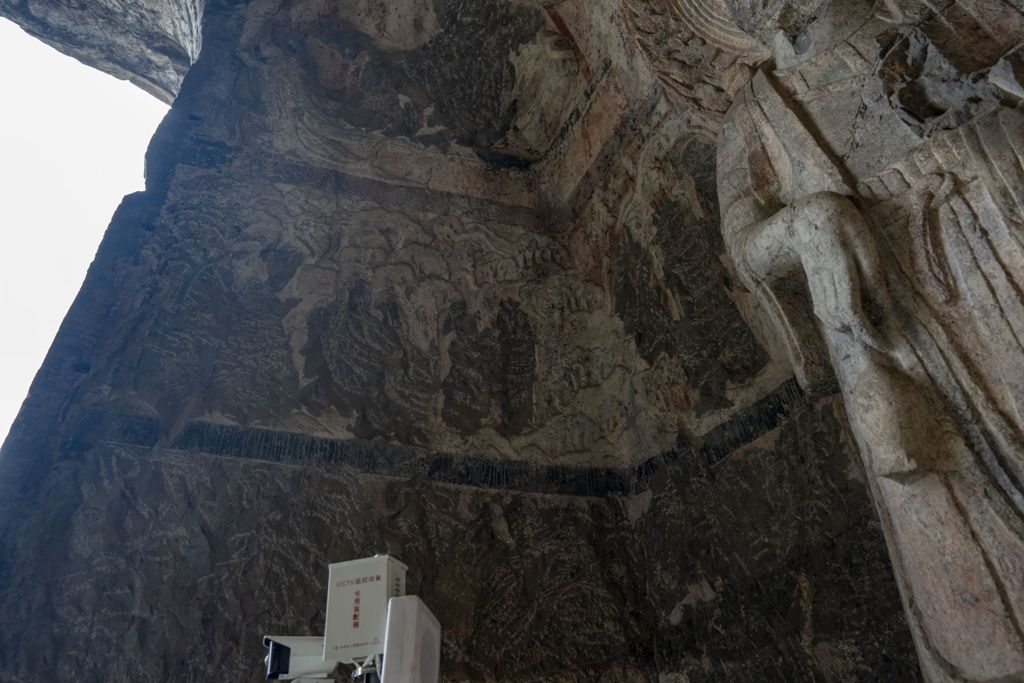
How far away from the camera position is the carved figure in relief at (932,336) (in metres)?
1.98

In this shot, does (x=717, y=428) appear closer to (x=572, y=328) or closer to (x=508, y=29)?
(x=572, y=328)

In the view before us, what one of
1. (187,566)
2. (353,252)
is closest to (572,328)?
(353,252)

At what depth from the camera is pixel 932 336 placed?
7.39 ft

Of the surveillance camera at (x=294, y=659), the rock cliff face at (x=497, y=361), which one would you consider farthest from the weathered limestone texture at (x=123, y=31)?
the surveillance camera at (x=294, y=659)

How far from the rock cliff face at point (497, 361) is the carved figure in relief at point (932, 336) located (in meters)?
0.02

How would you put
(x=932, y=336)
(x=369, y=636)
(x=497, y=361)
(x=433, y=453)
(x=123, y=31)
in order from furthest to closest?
(x=123, y=31) → (x=497, y=361) → (x=433, y=453) → (x=932, y=336) → (x=369, y=636)

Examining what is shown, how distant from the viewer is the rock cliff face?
2.90 meters

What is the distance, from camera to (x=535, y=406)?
5086 mm

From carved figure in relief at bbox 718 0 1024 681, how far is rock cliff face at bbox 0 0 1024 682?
0.02 meters

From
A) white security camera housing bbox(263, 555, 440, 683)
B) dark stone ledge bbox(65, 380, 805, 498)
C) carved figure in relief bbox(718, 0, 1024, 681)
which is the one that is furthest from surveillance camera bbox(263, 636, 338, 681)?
dark stone ledge bbox(65, 380, 805, 498)

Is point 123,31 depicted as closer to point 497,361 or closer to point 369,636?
point 497,361

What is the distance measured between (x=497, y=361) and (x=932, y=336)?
3.28 metres

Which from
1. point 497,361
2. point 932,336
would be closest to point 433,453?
point 497,361

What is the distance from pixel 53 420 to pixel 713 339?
3763 millimetres
